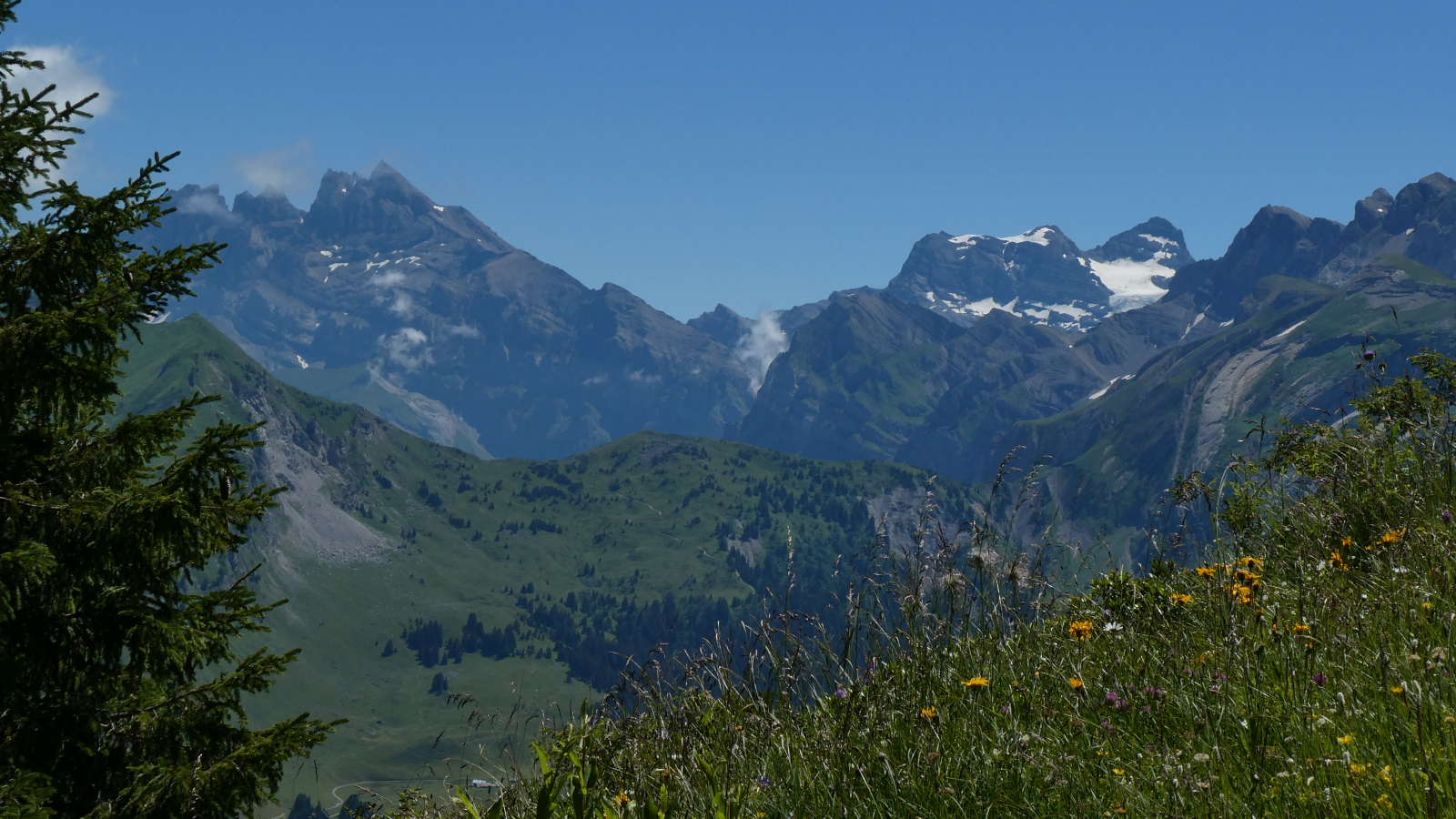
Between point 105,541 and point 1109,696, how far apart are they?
8.73 metres

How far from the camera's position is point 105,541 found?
8.54m

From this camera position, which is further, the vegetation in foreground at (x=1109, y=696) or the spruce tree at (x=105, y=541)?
the spruce tree at (x=105, y=541)

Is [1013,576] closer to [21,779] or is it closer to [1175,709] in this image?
[1175,709]

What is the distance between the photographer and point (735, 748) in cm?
557

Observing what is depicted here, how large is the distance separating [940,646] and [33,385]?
8.73 metres

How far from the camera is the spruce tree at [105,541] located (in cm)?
844

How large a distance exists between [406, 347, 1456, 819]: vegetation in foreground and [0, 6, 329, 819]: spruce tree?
3.32 meters

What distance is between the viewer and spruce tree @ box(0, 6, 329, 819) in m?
8.44

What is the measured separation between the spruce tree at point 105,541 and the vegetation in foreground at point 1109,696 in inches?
131

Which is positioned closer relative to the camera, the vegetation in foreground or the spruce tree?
the vegetation in foreground

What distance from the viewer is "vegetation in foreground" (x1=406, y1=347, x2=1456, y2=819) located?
3598mm

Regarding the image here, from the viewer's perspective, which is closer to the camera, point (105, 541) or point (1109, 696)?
point (1109, 696)

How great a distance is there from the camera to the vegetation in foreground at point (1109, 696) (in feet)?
11.8

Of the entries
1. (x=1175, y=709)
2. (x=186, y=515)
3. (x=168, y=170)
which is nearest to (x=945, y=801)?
(x=1175, y=709)
